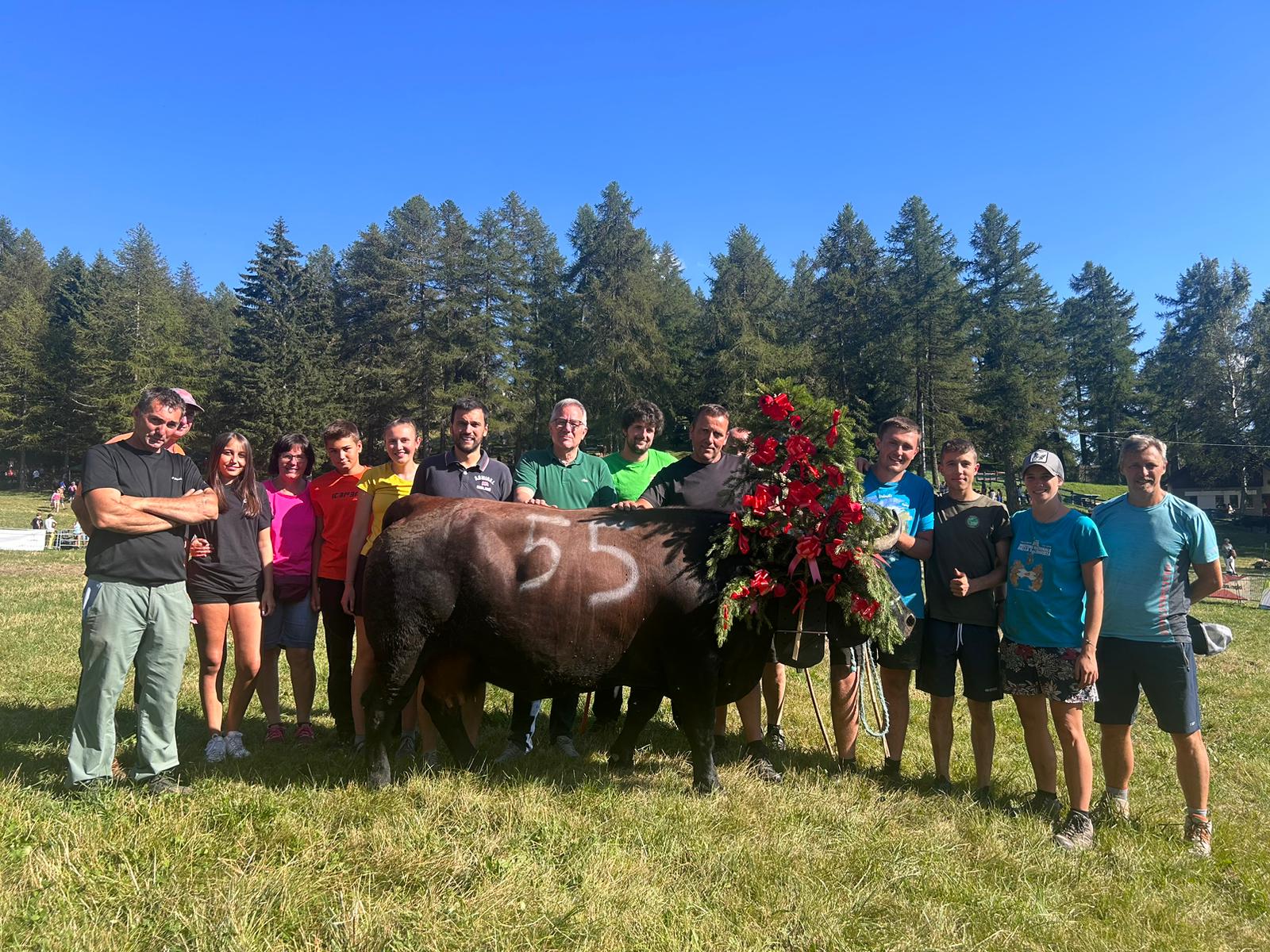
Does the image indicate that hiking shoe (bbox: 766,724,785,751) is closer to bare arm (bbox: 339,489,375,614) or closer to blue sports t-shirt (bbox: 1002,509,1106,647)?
blue sports t-shirt (bbox: 1002,509,1106,647)

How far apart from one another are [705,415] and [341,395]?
4402 cm

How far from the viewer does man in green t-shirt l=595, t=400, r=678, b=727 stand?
5.75 m

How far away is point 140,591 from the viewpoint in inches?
171

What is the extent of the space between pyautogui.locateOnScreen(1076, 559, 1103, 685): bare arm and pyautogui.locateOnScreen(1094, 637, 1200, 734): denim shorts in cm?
18

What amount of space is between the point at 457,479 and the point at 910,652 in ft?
11.4

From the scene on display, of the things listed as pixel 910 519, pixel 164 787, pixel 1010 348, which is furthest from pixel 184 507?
pixel 1010 348

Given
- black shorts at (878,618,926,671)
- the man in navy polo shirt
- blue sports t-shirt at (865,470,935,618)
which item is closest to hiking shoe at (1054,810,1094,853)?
black shorts at (878,618,926,671)

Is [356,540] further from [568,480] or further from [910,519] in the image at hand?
[910,519]

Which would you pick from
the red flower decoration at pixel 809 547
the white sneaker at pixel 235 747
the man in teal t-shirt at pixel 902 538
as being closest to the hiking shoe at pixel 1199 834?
the man in teal t-shirt at pixel 902 538

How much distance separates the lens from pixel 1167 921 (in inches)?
139

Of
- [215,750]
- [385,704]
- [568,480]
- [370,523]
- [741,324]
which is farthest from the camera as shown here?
[741,324]

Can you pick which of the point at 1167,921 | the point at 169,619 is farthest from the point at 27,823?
the point at 1167,921

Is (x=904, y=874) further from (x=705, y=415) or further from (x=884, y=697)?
(x=705, y=415)

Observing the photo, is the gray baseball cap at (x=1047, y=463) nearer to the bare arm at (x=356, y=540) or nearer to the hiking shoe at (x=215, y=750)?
the bare arm at (x=356, y=540)
